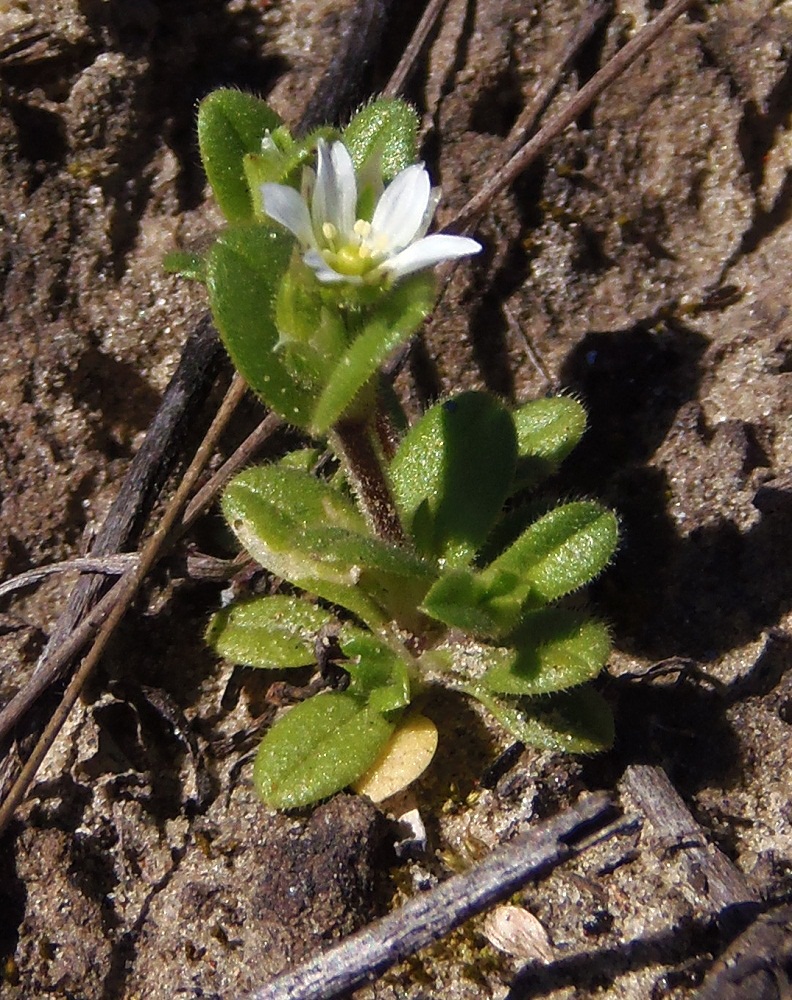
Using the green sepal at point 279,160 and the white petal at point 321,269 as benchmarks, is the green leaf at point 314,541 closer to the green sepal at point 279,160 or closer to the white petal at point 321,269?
the white petal at point 321,269

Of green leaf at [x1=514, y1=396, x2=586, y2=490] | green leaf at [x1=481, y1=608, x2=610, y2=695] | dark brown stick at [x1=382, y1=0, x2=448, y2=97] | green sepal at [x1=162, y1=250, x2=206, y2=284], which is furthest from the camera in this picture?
dark brown stick at [x1=382, y1=0, x2=448, y2=97]

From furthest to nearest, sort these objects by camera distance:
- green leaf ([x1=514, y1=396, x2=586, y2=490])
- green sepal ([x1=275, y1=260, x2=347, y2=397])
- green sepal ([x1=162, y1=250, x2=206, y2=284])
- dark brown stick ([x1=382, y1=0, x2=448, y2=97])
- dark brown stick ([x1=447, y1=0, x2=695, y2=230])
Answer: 1. dark brown stick ([x1=382, y1=0, x2=448, y2=97])
2. dark brown stick ([x1=447, y1=0, x2=695, y2=230])
3. green leaf ([x1=514, y1=396, x2=586, y2=490])
4. green sepal ([x1=162, y1=250, x2=206, y2=284])
5. green sepal ([x1=275, y1=260, x2=347, y2=397])

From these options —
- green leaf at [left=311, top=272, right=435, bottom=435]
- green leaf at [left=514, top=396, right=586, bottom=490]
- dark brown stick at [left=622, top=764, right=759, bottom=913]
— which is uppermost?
green leaf at [left=311, top=272, right=435, bottom=435]

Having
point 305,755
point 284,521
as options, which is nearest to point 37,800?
point 305,755

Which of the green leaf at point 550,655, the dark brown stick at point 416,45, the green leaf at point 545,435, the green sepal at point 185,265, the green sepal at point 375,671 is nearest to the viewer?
the green leaf at point 550,655

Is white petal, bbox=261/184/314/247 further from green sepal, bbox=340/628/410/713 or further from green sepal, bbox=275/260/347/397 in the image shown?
green sepal, bbox=340/628/410/713

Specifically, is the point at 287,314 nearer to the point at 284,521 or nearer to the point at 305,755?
the point at 284,521

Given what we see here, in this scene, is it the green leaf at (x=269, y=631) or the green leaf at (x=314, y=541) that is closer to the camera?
the green leaf at (x=314, y=541)

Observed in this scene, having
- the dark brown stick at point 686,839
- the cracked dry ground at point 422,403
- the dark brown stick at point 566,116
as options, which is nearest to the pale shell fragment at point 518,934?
the cracked dry ground at point 422,403

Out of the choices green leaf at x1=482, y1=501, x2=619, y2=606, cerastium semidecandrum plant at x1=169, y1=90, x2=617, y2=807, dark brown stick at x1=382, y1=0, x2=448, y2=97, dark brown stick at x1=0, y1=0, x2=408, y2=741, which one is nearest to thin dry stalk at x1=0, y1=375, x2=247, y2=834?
dark brown stick at x1=0, y1=0, x2=408, y2=741
